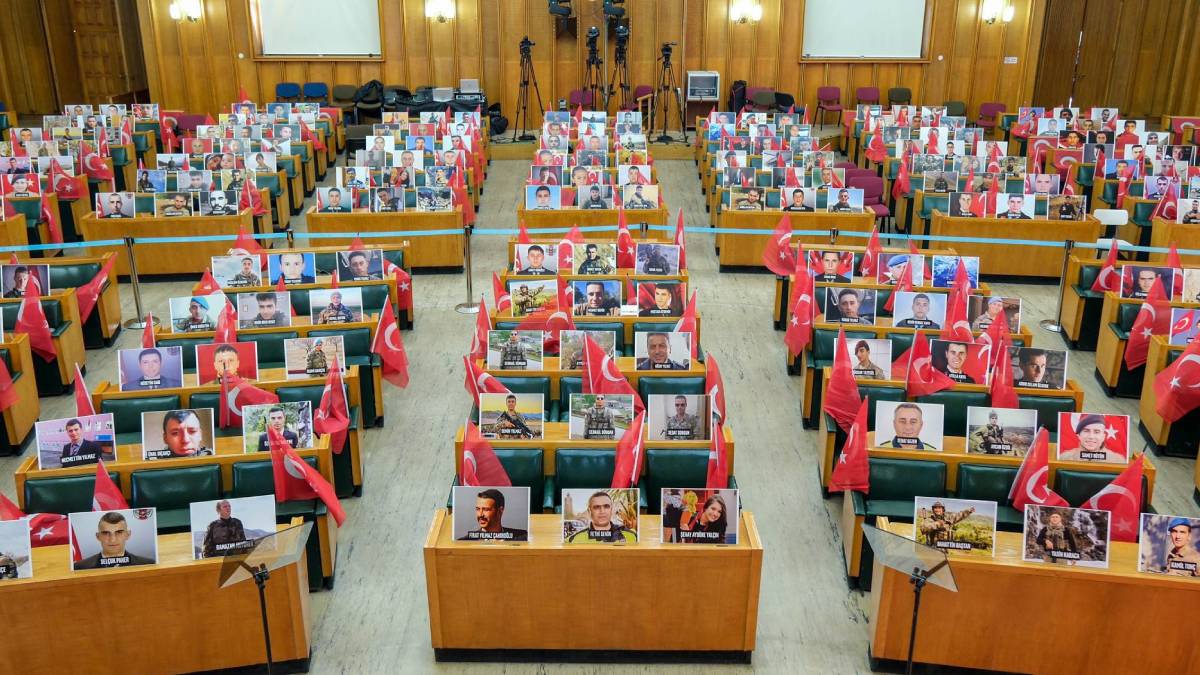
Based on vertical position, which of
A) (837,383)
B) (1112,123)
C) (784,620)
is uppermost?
(1112,123)

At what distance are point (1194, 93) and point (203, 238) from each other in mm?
19349

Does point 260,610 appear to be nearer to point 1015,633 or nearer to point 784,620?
point 784,620

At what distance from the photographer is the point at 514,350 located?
7238 mm

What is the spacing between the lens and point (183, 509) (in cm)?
576

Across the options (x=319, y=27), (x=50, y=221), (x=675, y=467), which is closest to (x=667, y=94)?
(x=319, y=27)

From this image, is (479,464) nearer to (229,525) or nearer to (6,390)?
(229,525)

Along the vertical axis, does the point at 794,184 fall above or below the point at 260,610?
above

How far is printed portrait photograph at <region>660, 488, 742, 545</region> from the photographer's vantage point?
16.6 ft

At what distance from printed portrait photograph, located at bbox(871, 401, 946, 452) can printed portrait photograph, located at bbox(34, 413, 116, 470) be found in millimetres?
4490

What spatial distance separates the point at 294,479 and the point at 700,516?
236 cm

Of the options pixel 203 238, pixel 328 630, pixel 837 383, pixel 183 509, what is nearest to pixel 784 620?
pixel 837 383

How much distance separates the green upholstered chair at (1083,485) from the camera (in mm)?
5723

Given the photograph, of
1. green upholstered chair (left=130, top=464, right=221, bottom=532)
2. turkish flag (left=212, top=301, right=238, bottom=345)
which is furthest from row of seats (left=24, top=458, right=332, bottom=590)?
turkish flag (left=212, top=301, right=238, bottom=345)

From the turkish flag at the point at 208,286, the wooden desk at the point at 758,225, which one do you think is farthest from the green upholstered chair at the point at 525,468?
the wooden desk at the point at 758,225
